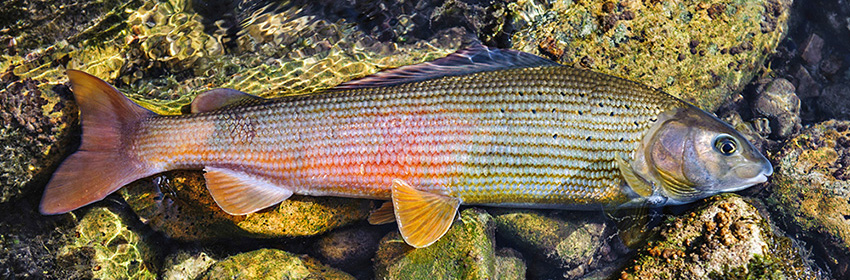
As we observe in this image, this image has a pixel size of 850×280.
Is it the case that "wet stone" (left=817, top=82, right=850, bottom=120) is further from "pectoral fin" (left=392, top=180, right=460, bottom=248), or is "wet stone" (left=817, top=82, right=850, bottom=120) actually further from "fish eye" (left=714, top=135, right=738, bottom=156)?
"pectoral fin" (left=392, top=180, right=460, bottom=248)

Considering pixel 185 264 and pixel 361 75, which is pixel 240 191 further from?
pixel 361 75

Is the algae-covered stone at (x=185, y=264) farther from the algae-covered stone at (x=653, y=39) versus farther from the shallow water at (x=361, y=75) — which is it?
the algae-covered stone at (x=653, y=39)

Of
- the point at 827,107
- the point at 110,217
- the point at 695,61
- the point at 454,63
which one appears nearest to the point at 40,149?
the point at 110,217

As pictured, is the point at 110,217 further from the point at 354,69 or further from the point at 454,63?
the point at 454,63

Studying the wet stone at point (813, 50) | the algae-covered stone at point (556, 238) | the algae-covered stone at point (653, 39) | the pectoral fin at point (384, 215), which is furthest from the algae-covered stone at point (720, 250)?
the wet stone at point (813, 50)

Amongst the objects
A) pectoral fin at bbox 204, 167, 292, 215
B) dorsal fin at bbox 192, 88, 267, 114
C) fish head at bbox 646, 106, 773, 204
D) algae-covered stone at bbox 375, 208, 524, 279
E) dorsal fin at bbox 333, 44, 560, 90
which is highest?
dorsal fin at bbox 333, 44, 560, 90

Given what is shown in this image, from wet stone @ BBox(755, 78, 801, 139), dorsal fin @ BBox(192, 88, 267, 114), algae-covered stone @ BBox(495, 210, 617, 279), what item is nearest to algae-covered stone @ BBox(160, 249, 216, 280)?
dorsal fin @ BBox(192, 88, 267, 114)

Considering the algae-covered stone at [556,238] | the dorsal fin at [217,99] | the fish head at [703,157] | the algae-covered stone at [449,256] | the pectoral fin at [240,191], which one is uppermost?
the dorsal fin at [217,99]
